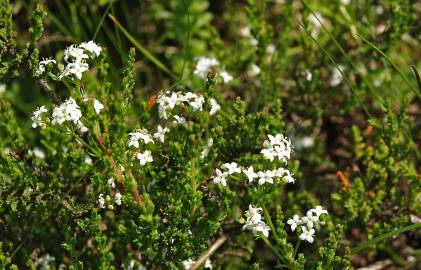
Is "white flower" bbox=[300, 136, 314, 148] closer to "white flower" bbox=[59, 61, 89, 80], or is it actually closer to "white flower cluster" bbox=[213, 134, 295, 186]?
"white flower cluster" bbox=[213, 134, 295, 186]

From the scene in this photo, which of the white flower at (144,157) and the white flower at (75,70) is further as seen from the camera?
the white flower at (144,157)

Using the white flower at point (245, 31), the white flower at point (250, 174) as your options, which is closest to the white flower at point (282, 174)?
the white flower at point (250, 174)

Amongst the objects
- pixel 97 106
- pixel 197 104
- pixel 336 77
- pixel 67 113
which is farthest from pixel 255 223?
pixel 336 77

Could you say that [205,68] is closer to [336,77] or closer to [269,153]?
[336,77]

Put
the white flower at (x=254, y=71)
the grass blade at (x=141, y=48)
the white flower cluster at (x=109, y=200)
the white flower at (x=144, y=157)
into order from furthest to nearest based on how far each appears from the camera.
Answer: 1. the white flower at (x=254, y=71)
2. the grass blade at (x=141, y=48)
3. the white flower cluster at (x=109, y=200)
4. the white flower at (x=144, y=157)

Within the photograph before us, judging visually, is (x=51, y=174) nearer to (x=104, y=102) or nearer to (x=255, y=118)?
(x=104, y=102)

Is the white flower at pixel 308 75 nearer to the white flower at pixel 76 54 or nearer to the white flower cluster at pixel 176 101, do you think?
the white flower cluster at pixel 176 101

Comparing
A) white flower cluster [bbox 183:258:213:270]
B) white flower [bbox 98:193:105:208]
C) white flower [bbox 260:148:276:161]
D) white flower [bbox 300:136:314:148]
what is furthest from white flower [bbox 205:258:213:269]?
white flower [bbox 300:136:314:148]

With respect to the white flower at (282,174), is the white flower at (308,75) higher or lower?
→ higher
